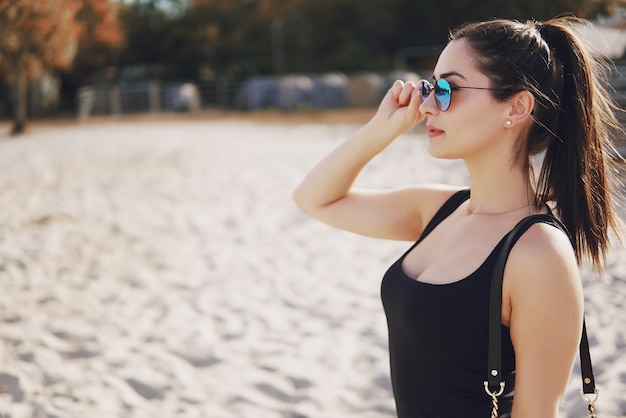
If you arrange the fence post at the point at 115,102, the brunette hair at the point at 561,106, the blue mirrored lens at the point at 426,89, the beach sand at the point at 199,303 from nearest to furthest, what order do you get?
1. the brunette hair at the point at 561,106
2. the blue mirrored lens at the point at 426,89
3. the beach sand at the point at 199,303
4. the fence post at the point at 115,102

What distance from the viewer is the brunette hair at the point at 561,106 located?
1.43 meters

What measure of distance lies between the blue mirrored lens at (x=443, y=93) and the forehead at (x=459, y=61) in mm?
39

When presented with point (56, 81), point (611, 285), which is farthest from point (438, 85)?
point (56, 81)

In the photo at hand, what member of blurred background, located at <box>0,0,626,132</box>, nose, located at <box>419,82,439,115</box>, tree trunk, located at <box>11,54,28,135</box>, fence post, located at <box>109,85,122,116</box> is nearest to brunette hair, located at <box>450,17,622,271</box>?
nose, located at <box>419,82,439,115</box>

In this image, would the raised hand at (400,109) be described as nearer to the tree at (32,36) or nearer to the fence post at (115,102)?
the tree at (32,36)

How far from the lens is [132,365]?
3404 mm

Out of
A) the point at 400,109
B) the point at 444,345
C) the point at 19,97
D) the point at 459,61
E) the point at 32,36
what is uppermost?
the point at 32,36

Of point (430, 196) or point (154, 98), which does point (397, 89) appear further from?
point (154, 98)

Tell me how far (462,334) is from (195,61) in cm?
2584

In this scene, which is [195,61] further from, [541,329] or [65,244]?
[541,329]

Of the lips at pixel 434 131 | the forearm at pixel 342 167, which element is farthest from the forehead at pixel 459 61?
the forearm at pixel 342 167

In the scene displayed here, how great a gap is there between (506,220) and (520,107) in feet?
0.77

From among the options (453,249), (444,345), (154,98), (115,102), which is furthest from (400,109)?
(154,98)

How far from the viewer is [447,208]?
172 cm
